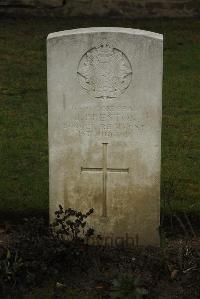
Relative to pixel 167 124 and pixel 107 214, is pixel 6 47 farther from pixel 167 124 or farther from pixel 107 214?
pixel 107 214

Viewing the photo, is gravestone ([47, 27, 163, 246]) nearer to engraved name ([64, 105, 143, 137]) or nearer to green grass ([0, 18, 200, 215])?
engraved name ([64, 105, 143, 137])

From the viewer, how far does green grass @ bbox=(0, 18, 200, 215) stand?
22.4 feet

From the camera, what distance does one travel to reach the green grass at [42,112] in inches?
269

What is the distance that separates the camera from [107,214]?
586 cm

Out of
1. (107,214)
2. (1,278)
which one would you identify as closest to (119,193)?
(107,214)

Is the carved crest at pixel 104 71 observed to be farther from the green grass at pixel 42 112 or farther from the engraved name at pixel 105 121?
the green grass at pixel 42 112

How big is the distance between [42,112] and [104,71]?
355cm

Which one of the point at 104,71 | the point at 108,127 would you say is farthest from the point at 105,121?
the point at 104,71

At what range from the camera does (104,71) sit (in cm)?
565

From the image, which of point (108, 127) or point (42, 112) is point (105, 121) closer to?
point (108, 127)

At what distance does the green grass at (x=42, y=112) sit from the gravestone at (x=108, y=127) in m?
0.70

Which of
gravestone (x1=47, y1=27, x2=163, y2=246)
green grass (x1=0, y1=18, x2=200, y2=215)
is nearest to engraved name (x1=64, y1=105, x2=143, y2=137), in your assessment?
gravestone (x1=47, y1=27, x2=163, y2=246)

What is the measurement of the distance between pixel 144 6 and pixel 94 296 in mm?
8361

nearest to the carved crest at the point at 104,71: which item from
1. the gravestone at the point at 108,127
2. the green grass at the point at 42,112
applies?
the gravestone at the point at 108,127
